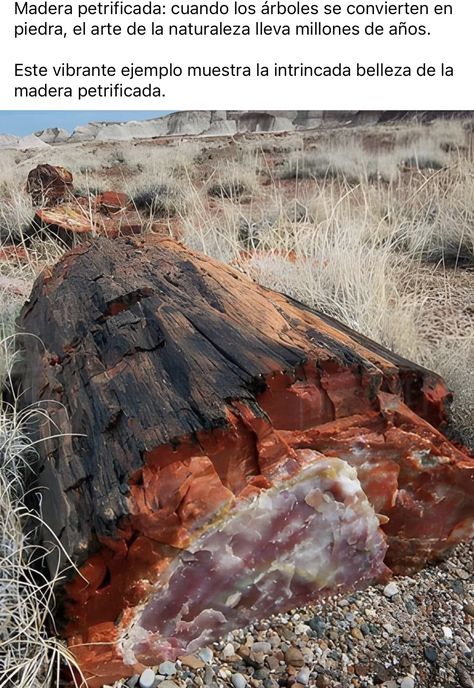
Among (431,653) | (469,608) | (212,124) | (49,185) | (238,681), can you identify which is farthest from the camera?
(212,124)

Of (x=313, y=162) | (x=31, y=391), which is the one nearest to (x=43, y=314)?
(x=31, y=391)

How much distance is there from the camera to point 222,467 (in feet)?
5.06

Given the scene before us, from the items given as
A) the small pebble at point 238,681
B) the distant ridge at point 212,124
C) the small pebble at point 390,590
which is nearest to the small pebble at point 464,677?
the small pebble at point 390,590

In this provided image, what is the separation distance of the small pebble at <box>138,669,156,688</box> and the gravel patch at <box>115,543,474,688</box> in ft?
0.05

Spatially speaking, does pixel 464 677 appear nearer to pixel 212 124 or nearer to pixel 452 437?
pixel 452 437

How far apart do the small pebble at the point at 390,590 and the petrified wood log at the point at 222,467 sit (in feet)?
0.12

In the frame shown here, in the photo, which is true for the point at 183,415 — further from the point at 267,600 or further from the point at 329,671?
the point at 329,671

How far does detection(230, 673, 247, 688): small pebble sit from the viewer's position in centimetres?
151

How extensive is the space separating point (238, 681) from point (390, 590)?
0.54 m

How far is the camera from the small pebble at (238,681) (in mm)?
1507

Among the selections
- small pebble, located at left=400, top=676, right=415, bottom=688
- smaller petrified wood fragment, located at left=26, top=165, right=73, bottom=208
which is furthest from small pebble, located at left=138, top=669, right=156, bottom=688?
smaller petrified wood fragment, located at left=26, top=165, right=73, bottom=208

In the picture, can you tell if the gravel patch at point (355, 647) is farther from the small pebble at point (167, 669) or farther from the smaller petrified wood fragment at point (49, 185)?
the smaller petrified wood fragment at point (49, 185)

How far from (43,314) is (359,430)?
1.30 metres

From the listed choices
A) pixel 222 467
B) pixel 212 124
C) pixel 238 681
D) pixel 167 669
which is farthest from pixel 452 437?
pixel 212 124
